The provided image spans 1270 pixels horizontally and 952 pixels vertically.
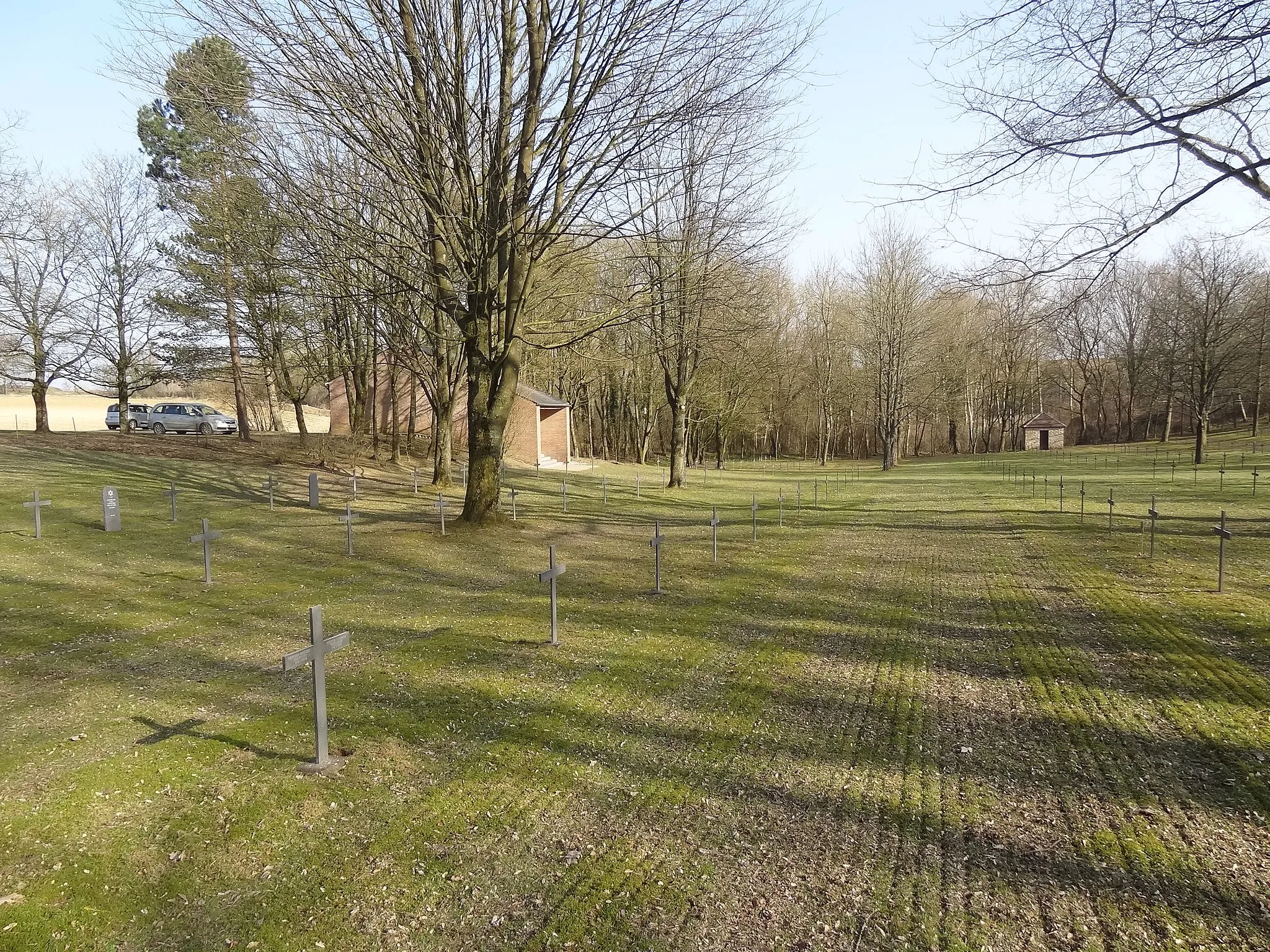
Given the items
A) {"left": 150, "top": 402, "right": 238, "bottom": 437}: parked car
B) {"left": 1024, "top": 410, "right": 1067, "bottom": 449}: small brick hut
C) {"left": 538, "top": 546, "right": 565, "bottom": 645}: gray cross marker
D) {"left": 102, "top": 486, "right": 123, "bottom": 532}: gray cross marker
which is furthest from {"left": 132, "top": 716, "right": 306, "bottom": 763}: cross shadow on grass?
{"left": 1024, "top": 410, "right": 1067, "bottom": 449}: small brick hut

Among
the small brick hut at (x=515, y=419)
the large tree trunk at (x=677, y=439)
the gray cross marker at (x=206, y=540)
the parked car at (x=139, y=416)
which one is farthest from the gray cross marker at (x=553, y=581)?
the parked car at (x=139, y=416)

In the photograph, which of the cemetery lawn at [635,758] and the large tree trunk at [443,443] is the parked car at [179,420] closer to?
the large tree trunk at [443,443]

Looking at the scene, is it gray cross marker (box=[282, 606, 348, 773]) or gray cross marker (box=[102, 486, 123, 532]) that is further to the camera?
gray cross marker (box=[102, 486, 123, 532])

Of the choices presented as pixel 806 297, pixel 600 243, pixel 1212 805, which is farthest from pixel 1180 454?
pixel 1212 805

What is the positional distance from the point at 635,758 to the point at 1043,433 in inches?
2716

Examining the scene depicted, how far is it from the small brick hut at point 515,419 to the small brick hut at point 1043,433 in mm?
46139

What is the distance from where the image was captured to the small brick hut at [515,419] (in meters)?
37.2

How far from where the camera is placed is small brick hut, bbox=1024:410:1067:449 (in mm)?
63062

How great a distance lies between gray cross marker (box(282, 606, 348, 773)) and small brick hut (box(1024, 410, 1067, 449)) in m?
68.7

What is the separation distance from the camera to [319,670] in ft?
16.6

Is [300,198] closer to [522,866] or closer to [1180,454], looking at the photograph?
[522,866]

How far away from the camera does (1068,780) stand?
4945mm

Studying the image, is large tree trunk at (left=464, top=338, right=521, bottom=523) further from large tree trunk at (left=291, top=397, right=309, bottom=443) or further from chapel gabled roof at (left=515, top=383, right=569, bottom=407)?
chapel gabled roof at (left=515, top=383, right=569, bottom=407)

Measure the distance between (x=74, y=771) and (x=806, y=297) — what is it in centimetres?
5766
